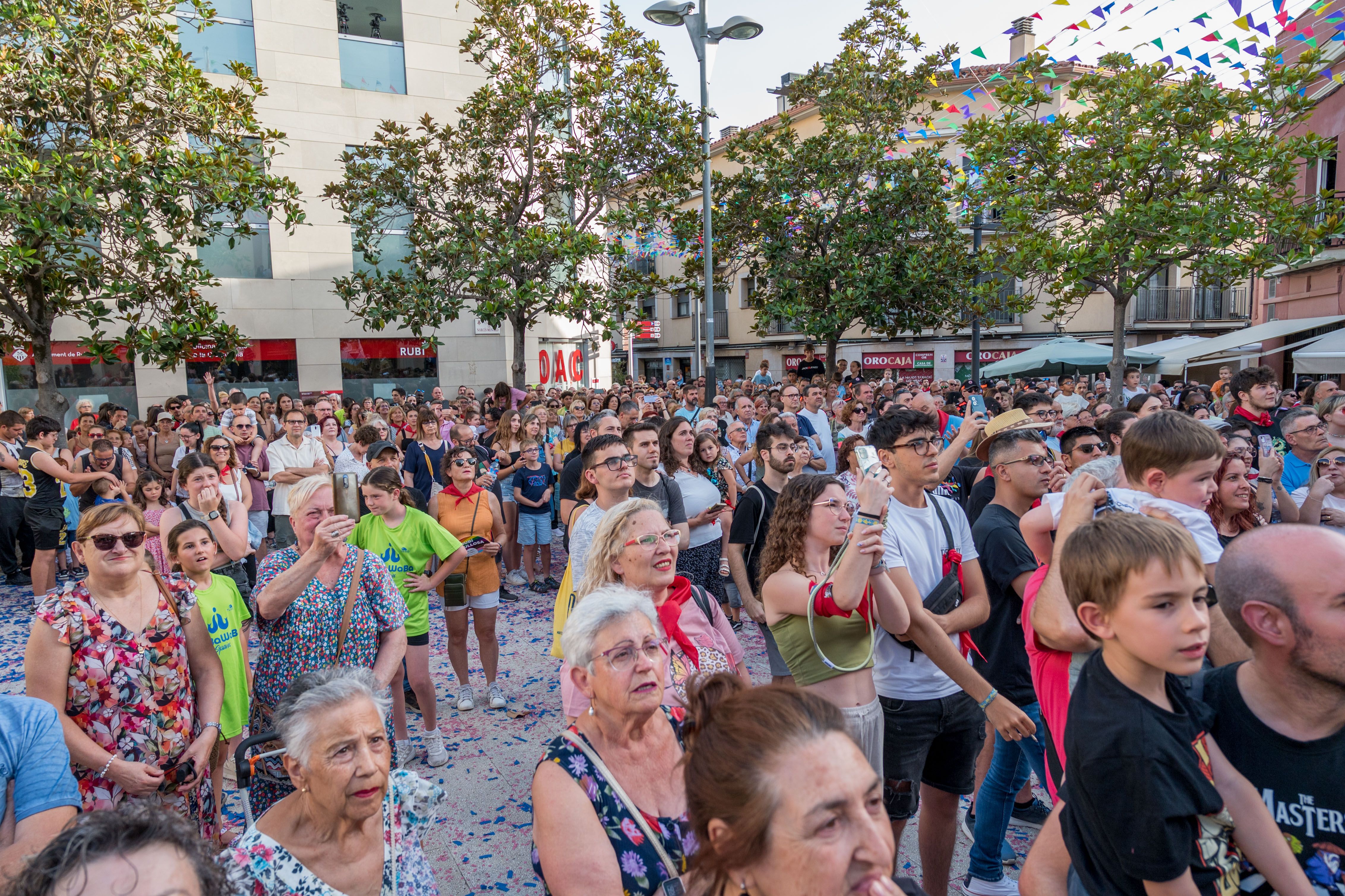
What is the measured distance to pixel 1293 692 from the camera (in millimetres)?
1802

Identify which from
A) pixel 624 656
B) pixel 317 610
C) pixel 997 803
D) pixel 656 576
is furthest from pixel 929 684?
pixel 317 610

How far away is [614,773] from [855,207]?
1759cm

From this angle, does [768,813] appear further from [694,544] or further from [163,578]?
[694,544]

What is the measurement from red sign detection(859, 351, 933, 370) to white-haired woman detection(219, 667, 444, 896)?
105ft

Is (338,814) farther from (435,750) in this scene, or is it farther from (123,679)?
(435,750)

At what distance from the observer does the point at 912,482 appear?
3439 mm

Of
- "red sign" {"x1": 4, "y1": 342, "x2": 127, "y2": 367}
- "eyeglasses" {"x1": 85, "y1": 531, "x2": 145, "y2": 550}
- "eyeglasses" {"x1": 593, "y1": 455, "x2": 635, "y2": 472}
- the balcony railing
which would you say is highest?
the balcony railing

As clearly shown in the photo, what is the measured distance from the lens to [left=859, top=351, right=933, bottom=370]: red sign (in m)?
32.6

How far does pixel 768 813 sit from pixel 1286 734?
1294mm

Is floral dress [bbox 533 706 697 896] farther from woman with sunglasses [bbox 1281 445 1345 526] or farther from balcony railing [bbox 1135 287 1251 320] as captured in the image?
balcony railing [bbox 1135 287 1251 320]

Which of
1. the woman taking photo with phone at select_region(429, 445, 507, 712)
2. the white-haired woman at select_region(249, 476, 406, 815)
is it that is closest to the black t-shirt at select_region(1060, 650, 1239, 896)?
the white-haired woman at select_region(249, 476, 406, 815)

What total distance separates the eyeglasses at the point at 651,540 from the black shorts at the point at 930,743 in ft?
3.47

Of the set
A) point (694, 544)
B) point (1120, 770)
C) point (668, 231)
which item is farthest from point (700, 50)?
point (1120, 770)

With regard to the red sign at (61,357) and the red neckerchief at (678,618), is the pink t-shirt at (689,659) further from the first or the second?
the red sign at (61,357)
